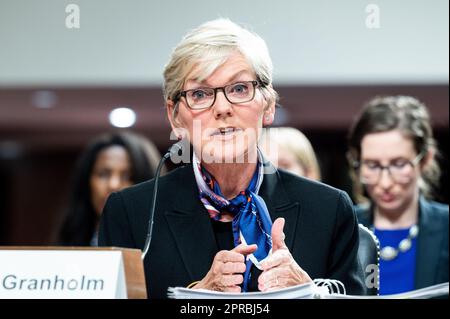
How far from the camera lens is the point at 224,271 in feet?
5.25

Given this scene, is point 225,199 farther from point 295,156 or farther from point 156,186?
point 295,156

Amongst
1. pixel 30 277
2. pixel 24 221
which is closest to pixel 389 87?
pixel 30 277

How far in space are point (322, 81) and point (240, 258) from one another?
→ 6.49ft

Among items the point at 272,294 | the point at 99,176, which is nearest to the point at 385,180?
the point at 272,294

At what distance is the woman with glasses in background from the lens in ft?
7.37

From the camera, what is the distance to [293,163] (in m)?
2.83

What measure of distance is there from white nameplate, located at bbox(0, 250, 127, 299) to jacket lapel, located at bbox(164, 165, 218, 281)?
0.28 meters

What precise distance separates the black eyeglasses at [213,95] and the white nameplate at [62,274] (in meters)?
0.46

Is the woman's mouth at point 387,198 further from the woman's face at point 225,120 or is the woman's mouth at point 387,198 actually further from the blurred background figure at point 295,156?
the woman's face at point 225,120

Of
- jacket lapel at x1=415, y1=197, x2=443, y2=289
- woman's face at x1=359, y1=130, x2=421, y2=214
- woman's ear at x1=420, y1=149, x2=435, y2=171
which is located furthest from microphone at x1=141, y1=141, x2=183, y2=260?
woman's ear at x1=420, y1=149, x2=435, y2=171

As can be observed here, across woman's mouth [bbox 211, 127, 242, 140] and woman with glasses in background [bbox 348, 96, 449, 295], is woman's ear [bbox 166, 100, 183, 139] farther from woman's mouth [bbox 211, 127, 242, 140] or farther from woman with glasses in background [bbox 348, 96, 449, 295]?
woman with glasses in background [bbox 348, 96, 449, 295]

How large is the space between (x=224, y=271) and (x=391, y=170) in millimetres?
929

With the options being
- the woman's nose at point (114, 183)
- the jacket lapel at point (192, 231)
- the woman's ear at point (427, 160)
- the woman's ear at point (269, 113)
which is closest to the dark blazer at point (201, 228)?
the jacket lapel at point (192, 231)
